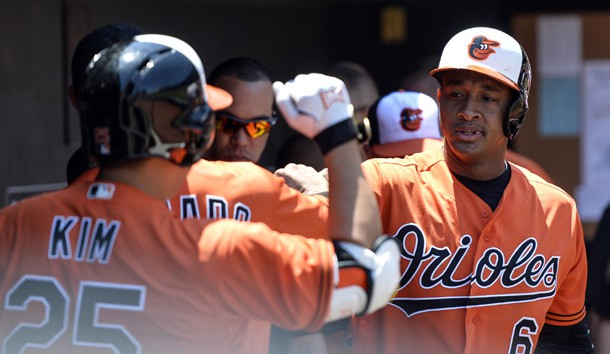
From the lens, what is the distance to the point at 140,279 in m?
2.07

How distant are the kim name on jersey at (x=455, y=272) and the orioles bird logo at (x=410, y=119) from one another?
1047mm

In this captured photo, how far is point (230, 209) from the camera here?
261 cm

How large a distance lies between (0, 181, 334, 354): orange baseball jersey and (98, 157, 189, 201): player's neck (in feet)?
0.13

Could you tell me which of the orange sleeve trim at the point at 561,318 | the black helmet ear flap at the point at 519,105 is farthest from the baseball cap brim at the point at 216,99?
the orange sleeve trim at the point at 561,318

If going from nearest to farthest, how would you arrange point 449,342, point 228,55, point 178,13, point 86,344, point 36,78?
point 86,344
point 449,342
point 36,78
point 178,13
point 228,55

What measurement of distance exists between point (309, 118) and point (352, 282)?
0.38 metres

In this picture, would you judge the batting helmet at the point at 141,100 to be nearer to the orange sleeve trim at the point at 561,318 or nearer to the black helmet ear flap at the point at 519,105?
the black helmet ear flap at the point at 519,105

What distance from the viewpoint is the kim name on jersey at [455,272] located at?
294 cm

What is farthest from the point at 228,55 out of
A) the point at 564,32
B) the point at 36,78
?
the point at 564,32

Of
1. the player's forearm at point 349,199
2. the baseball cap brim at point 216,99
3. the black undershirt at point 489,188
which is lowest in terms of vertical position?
the black undershirt at point 489,188

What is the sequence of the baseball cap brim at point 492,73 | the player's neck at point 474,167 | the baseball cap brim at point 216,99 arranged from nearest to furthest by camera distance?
1. the baseball cap brim at point 216,99
2. the baseball cap brim at point 492,73
3. the player's neck at point 474,167

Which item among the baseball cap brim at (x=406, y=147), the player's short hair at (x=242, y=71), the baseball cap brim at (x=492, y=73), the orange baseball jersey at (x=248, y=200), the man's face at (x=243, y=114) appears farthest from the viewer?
the baseball cap brim at (x=406, y=147)

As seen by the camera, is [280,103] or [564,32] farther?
[564,32]

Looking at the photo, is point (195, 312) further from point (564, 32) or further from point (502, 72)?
point (564, 32)
